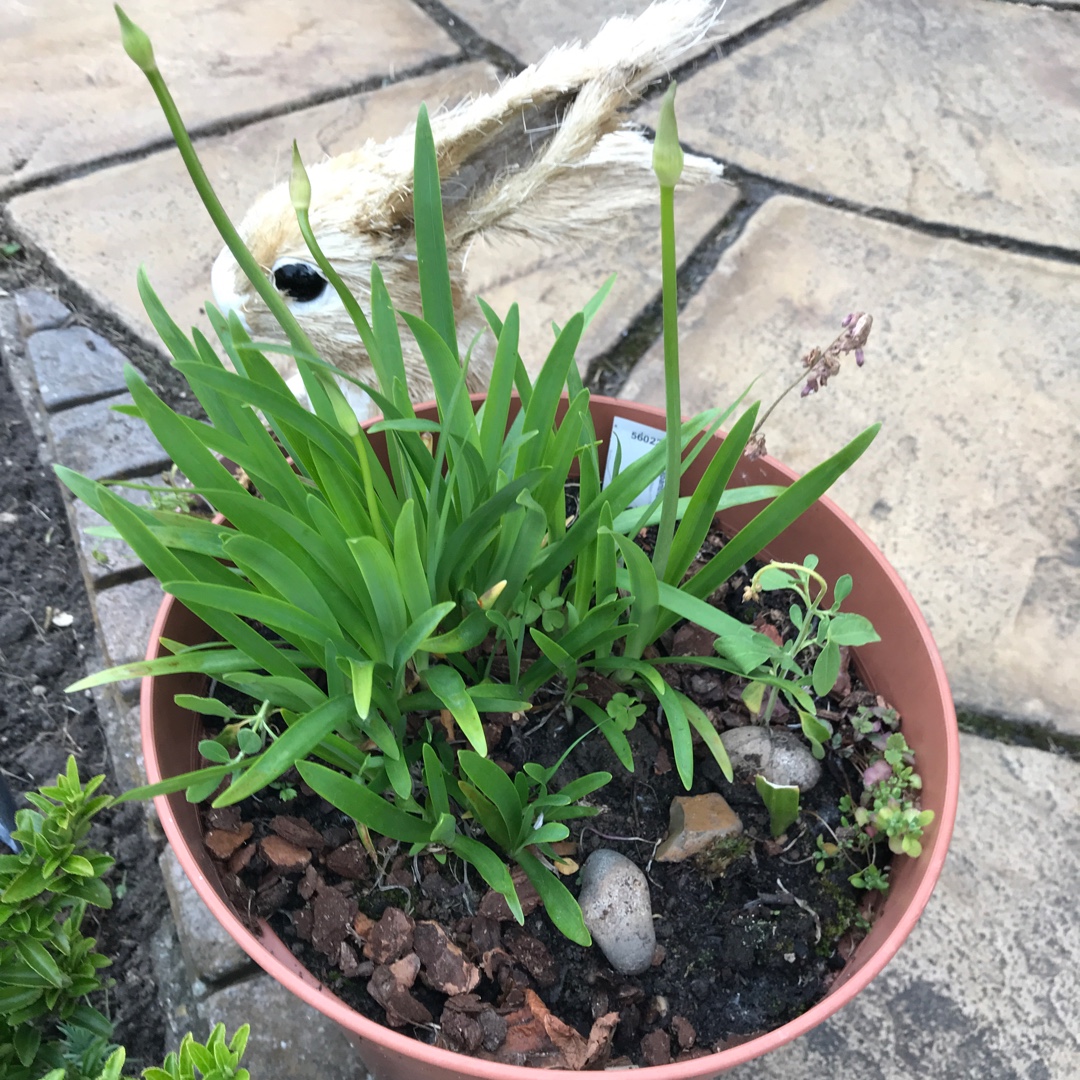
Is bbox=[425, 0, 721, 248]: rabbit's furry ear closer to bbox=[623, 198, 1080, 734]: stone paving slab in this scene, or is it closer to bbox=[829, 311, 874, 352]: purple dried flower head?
bbox=[829, 311, 874, 352]: purple dried flower head

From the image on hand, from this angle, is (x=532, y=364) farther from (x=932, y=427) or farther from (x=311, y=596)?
(x=311, y=596)

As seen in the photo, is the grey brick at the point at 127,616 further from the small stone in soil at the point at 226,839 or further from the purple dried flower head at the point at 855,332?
the purple dried flower head at the point at 855,332

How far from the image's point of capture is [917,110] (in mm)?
1724

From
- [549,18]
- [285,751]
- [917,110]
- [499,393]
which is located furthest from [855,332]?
[549,18]

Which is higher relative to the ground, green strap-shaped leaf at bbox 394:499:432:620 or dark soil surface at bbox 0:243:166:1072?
green strap-shaped leaf at bbox 394:499:432:620

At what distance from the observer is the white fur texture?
771 millimetres

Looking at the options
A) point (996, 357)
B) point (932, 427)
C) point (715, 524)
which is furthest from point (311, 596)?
point (996, 357)

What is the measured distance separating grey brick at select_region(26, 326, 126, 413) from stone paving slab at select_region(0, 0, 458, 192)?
388mm

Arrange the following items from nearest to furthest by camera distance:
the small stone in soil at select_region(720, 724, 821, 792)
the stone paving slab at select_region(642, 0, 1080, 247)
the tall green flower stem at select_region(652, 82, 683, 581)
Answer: the tall green flower stem at select_region(652, 82, 683, 581) < the small stone in soil at select_region(720, 724, 821, 792) < the stone paving slab at select_region(642, 0, 1080, 247)

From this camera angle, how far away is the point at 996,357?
1.40 metres

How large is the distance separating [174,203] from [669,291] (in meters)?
1.30

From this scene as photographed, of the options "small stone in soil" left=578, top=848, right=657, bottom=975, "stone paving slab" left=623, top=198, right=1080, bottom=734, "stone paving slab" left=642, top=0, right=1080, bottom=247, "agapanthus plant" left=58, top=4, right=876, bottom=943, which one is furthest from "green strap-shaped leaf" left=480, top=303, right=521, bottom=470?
"stone paving slab" left=642, top=0, right=1080, bottom=247

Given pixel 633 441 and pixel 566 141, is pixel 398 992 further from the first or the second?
pixel 566 141

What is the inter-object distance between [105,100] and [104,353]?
639 mm
